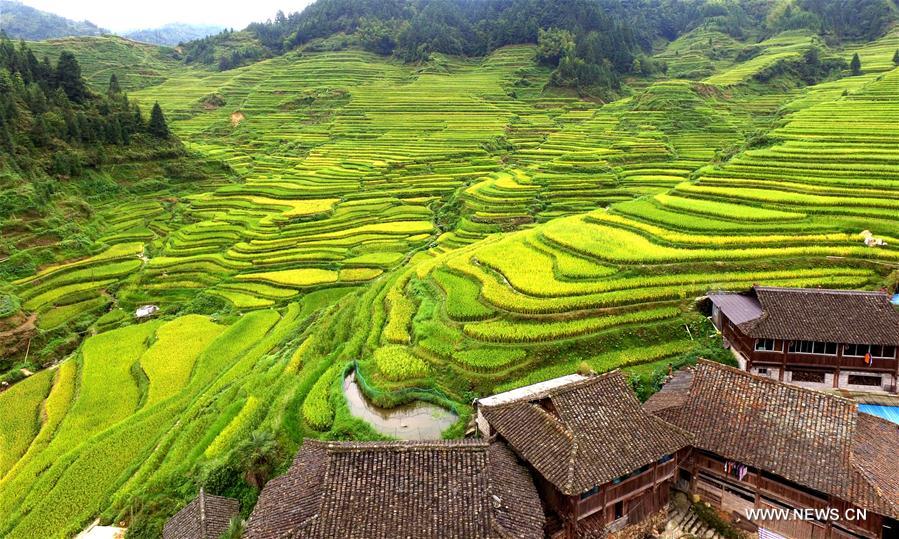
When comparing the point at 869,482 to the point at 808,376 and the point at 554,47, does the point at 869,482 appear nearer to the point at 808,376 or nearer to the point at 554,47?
the point at 808,376

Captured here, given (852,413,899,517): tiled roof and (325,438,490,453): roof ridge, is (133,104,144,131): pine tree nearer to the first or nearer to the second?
(325,438,490,453): roof ridge

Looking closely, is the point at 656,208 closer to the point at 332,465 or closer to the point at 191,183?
the point at 332,465

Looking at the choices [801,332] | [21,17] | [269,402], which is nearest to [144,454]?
[269,402]

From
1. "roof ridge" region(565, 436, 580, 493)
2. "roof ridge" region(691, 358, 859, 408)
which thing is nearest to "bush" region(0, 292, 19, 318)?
"roof ridge" region(565, 436, 580, 493)

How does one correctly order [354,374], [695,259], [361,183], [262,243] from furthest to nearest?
1. [361,183]
2. [262,243]
3. [695,259]
4. [354,374]

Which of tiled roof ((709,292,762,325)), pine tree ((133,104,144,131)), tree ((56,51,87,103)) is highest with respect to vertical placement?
tree ((56,51,87,103))
